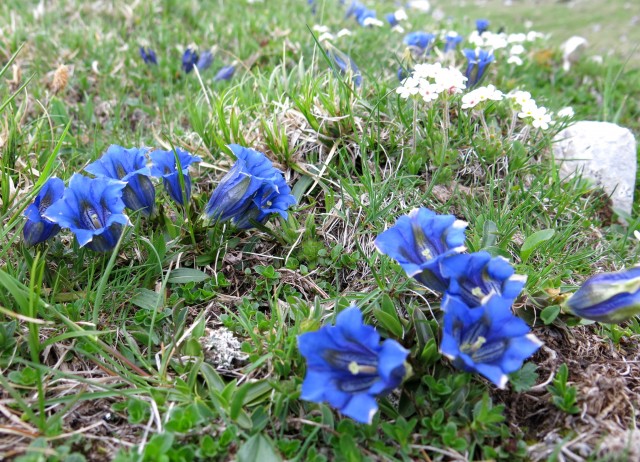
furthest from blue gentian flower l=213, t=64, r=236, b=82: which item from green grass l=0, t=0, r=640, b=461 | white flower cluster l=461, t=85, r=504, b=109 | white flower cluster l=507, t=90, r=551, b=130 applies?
white flower cluster l=507, t=90, r=551, b=130

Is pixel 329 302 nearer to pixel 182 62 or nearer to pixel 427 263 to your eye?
pixel 427 263

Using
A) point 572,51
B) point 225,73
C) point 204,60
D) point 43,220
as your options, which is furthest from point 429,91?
point 572,51

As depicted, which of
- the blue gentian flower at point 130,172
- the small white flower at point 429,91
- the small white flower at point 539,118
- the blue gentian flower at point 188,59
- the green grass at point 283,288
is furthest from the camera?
the blue gentian flower at point 188,59

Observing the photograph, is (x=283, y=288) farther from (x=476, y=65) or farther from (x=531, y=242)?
(x=476, y=65)

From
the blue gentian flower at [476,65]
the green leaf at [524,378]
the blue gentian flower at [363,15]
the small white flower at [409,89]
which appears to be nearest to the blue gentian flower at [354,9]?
the blue gentian flower at [363,15]

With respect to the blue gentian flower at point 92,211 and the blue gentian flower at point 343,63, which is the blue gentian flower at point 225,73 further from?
the blue gentian flower at point 92,211

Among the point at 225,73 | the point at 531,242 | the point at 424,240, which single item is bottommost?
the point at 531,242
